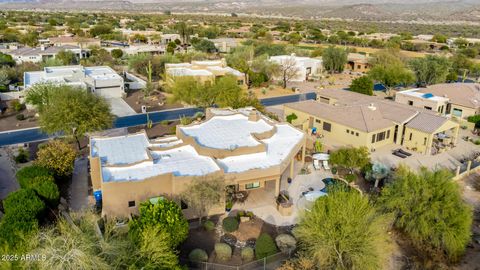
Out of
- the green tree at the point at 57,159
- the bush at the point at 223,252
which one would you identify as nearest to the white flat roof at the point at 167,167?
the bush at the point at 223,252

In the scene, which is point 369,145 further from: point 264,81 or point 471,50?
point 471,50

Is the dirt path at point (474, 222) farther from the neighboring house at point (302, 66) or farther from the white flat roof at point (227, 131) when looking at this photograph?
the neighboring house at point (302, 66)

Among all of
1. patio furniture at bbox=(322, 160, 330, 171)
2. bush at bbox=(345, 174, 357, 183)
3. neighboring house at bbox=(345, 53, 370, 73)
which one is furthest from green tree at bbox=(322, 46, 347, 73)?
bush at bbox=(345, 174, 357, 183)

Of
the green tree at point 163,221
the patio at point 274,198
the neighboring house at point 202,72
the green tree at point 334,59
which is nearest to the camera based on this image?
the green tree at point 163,221

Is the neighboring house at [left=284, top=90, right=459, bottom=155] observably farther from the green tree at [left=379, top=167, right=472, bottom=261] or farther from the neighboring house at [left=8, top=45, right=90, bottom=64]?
the neighboring house at [left=8, top=45, right=90, bottom=64]

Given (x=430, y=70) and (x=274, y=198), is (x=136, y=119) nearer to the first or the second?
(x=274, y=198)
